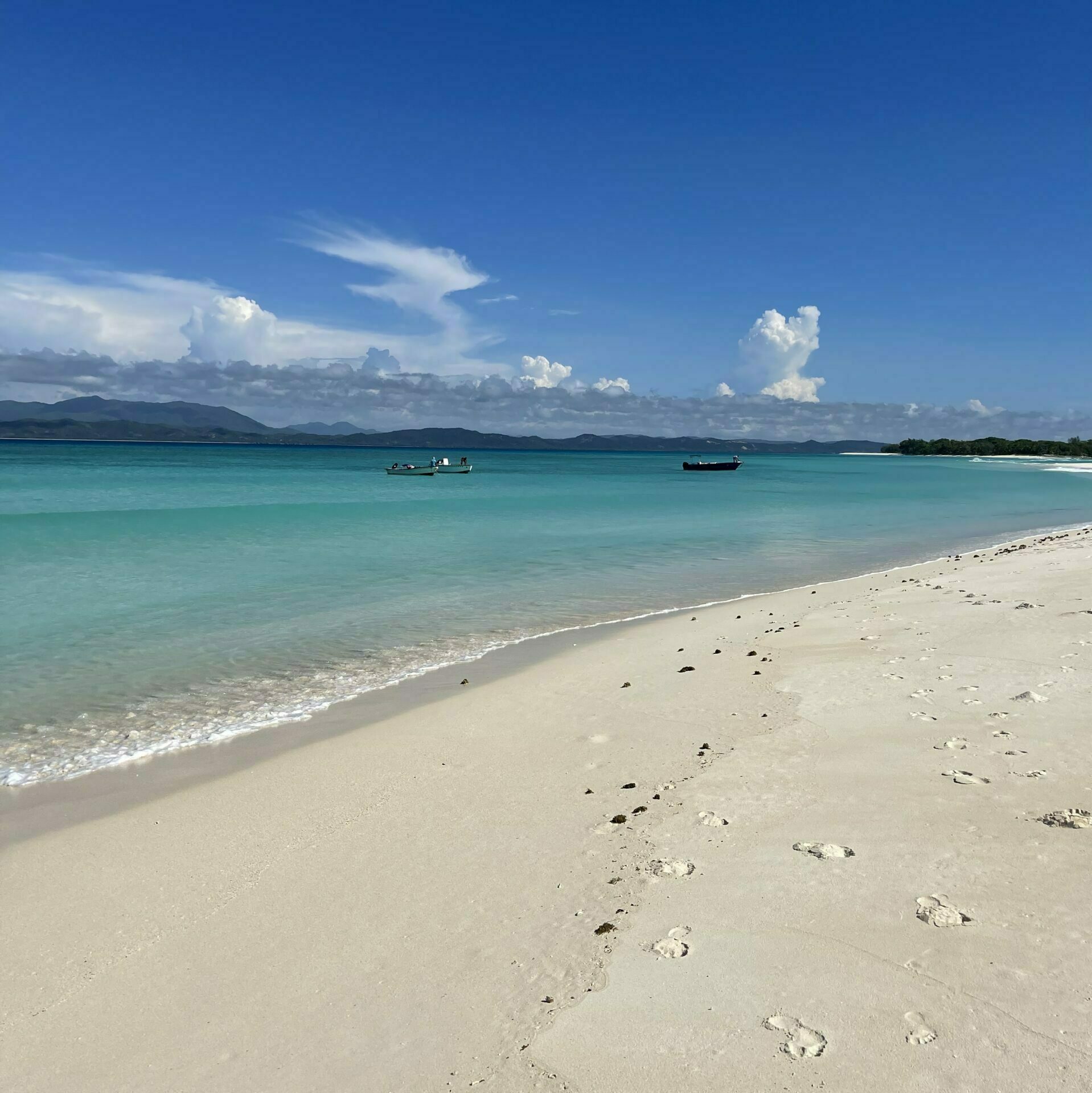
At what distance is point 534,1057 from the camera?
3.88m

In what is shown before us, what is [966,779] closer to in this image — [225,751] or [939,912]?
[939,912]

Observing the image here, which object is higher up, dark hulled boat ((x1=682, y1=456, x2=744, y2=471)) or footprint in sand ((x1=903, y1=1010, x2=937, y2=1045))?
footprint in sand ((x1=903, y1=1010, x2=937, y2=1045))

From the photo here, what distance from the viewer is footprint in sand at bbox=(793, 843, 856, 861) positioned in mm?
5594

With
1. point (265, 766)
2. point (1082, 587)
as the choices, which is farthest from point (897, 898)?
point (1082, 587)

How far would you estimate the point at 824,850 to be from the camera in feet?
18.6

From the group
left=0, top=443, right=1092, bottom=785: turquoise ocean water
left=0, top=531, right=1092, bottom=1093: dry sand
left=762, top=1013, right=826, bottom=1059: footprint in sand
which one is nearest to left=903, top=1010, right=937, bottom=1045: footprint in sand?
left=0, top=531, right=1092, bottom=1093: dry sand

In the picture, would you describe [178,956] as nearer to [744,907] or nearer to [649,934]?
[649,934]

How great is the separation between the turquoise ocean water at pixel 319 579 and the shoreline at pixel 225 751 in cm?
23

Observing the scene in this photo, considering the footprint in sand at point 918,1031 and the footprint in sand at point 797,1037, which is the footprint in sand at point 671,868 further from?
the footprint in sand at point 918,1031

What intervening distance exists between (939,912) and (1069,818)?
1.81 metres

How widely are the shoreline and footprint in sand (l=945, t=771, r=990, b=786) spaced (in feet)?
21.3

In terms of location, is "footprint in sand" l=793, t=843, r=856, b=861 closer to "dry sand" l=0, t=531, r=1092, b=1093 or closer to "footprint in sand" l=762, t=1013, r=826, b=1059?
"dry sand" l=0, t=531, r=1092, b=1093

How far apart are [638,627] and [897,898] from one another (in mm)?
10548

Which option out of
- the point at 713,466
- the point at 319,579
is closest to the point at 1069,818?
the point at 319,579
